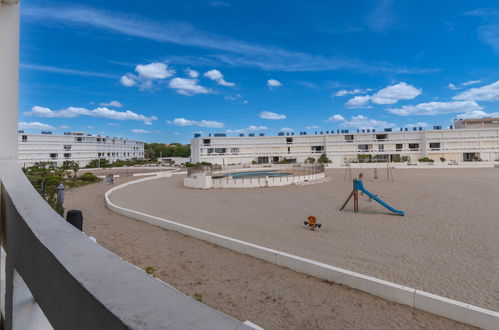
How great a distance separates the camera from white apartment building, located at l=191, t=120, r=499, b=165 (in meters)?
58.8

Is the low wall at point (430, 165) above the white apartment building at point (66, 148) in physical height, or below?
below

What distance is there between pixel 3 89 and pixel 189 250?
7.28 m

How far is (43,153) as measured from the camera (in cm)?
6569

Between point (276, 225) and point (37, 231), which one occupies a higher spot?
point (37, 231)

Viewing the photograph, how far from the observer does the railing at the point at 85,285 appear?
1.07 metres

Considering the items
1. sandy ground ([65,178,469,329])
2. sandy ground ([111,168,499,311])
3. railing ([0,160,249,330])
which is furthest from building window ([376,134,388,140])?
railing ([0,160,249,330])

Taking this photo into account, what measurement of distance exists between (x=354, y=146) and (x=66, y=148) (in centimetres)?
7322

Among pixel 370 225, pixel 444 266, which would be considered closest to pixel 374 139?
pixel 370 225

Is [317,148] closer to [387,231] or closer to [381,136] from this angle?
[381,136]

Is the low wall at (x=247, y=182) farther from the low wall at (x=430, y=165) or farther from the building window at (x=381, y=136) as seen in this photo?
the building window at (x=381, y=136)

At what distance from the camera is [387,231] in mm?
11273

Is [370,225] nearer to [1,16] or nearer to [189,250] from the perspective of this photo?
[189,250]

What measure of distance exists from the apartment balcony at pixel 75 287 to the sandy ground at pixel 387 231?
24.0ft

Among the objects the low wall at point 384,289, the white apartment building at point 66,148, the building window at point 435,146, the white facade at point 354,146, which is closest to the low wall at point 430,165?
the white facade at point 354,146
